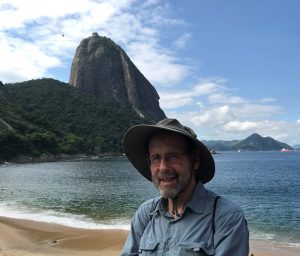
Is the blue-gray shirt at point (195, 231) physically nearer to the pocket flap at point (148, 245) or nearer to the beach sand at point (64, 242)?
the pocket flap at point (148, 245)

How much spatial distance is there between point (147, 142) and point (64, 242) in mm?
12752

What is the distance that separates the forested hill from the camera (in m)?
102

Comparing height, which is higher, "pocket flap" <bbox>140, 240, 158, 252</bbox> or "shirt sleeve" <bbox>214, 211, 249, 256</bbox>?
"shirt sleeve" <bbox>214, 211, 249, 256</bbox>

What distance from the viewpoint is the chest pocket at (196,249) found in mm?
2301

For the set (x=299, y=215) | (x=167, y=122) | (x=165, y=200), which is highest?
(x=167, y=122)

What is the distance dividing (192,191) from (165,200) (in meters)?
0.19

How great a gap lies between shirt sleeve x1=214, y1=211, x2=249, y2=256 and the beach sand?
11.3 m

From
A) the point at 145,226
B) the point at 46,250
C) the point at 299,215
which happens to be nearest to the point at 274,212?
the point at 299,215

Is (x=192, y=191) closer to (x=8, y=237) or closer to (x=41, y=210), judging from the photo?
(x=8, y=237)

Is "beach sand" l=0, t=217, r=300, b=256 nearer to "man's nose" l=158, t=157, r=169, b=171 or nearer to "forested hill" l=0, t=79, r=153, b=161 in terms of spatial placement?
"man's nose" l=158, t=157, r=169, b=171

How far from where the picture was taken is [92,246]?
1420 cm

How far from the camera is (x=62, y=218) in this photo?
2053 centimetres

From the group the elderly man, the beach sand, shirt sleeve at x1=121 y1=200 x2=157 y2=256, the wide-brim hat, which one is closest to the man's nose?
the elderly man

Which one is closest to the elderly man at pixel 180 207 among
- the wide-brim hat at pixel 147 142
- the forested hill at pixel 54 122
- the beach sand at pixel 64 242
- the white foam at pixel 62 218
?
the wide-brim hat at pixel 147 142
